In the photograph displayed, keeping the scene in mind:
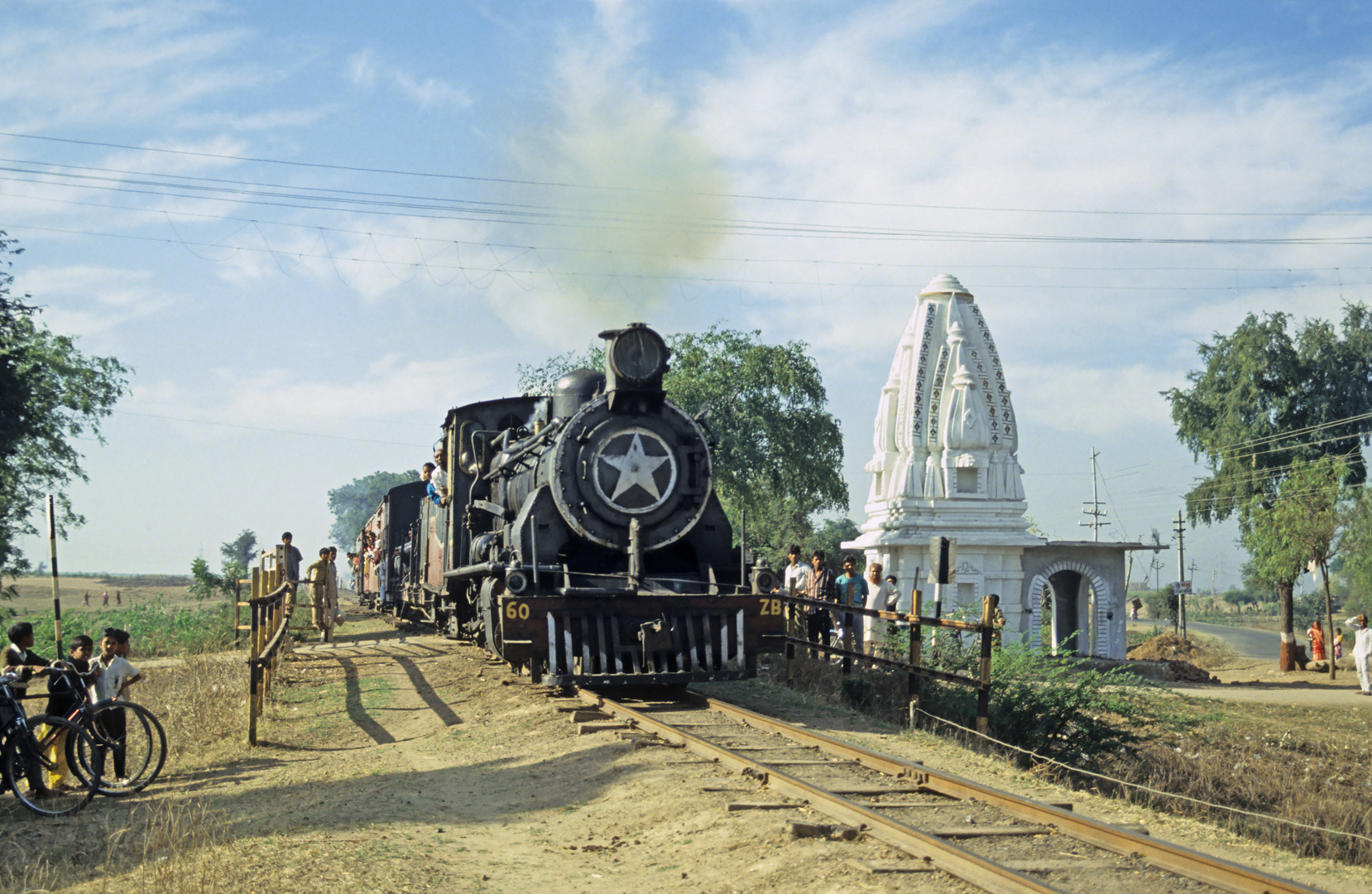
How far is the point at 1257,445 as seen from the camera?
4050 cm

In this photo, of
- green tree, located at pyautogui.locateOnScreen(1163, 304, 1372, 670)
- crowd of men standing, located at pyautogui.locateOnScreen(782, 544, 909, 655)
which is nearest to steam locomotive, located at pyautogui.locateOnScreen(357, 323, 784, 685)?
crowd of men standing, located at pyautogui.locateOnScreen(782, 544, 909, 655)

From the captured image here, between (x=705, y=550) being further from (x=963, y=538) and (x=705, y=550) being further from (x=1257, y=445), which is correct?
(x=1257, y=445)

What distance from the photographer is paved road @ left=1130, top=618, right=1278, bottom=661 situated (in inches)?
1850

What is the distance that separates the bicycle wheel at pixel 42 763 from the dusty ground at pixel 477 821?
0.18 meters

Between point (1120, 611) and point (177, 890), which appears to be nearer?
point (177, 890)

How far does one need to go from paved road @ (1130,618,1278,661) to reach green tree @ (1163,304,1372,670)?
6.13 m

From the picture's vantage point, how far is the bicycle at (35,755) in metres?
7.77

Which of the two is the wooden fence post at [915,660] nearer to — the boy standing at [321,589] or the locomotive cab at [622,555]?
the locomotive cab at [622,555]

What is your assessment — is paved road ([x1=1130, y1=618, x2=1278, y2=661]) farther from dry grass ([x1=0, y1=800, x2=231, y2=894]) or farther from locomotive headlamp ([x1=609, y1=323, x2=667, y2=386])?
dry grass ([x1=0, y1=800, x2=231, y2=894])

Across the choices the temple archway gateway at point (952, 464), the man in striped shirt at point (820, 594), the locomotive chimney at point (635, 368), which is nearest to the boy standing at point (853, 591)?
the man in striped shirt at point (820, 594)

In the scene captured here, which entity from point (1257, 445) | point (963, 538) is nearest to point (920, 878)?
point (963, 538)

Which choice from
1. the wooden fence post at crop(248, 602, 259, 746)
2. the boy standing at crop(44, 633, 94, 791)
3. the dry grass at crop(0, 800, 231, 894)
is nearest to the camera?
the dry grass at crop(0, 800, 231, 894)

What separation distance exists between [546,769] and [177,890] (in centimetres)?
328

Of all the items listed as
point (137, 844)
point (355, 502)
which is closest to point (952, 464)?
point (137, 844)
